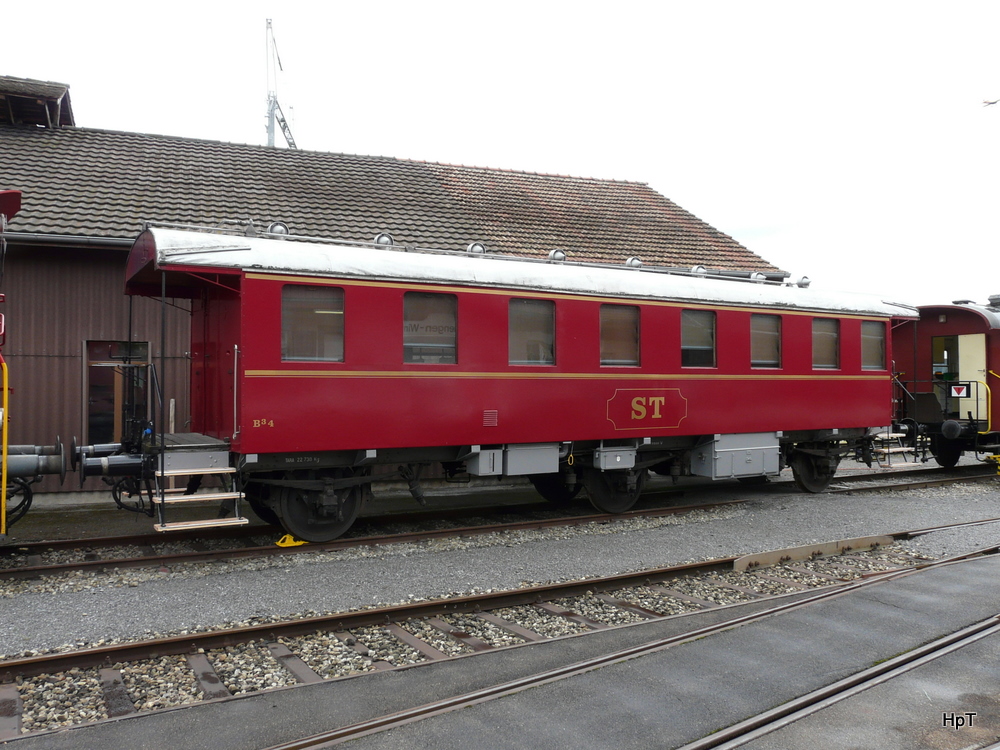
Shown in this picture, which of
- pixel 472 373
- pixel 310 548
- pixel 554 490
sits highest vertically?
pixel 472 373

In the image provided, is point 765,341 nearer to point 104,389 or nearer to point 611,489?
point 611,489

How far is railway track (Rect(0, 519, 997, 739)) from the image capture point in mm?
4516

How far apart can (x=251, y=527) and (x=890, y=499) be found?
9354 millimetres

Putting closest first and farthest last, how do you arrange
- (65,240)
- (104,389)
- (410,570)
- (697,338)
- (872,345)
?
(410,570), (697,338), (65,240), (104,389), (872,345)

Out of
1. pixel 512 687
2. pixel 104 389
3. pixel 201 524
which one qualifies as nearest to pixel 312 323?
pixel 201 524

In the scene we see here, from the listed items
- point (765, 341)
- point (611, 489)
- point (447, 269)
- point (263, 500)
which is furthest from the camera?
point (765, 341)

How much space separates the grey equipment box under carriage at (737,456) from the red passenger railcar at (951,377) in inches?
180

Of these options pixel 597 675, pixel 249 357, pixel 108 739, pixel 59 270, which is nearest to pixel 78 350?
pixel 59 270

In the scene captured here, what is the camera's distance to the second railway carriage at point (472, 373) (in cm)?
786

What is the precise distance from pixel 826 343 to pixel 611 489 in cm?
451

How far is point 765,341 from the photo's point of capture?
37.2ft

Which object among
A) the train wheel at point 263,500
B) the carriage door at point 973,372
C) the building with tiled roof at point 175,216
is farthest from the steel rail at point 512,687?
the carriage door at point 973,372

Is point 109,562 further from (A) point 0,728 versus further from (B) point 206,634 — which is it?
(A) point 0,728

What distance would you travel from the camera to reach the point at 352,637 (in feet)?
18.0
